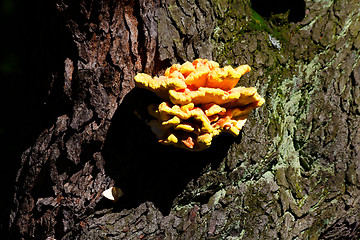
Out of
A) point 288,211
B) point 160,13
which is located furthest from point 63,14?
point 288,211

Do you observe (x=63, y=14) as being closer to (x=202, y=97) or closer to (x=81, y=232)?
(x=202, y=97)

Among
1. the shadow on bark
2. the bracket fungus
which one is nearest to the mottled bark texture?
the shadow on bark

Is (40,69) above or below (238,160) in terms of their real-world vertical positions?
above

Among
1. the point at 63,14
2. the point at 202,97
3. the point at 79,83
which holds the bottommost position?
the point at 202,97

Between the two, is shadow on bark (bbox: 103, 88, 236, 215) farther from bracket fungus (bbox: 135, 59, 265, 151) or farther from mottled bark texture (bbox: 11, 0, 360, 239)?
bracket fungus (bbox: 135, 59, 265, 151)

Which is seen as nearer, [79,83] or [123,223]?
[79,83]

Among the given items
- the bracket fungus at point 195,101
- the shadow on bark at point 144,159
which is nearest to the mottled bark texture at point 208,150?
the shadow on bark at point 144,159

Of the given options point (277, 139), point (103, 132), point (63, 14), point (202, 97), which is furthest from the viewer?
point (277, 139)

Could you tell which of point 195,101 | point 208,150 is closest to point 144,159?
point 208,150
